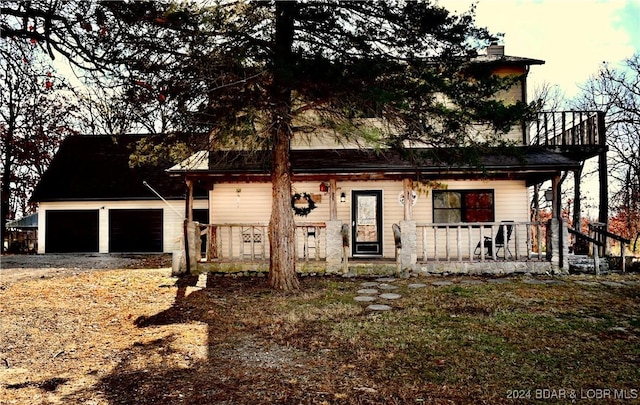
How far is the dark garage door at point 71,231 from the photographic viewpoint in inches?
746

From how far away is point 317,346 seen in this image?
5.53 metres

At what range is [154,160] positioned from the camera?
9.67 meters

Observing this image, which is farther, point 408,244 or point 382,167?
A: point 382,167

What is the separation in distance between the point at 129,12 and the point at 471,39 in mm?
5990

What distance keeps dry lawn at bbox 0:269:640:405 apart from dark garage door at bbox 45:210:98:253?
1050 centimetres

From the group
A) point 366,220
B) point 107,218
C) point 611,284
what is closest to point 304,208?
point 366,220

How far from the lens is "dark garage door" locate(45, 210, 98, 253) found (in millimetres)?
18938

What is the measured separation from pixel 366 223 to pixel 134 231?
11.1m

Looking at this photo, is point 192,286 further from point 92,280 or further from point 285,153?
point 285,153

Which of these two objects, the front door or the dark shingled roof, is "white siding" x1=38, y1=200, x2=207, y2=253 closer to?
the dark shingled roof

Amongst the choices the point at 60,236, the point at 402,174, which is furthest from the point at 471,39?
the point at 60,236

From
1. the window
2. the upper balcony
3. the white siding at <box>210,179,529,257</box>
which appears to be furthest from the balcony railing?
the window

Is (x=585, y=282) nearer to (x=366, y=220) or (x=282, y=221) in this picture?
(x=366, y=220)

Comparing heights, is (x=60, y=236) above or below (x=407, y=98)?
below
